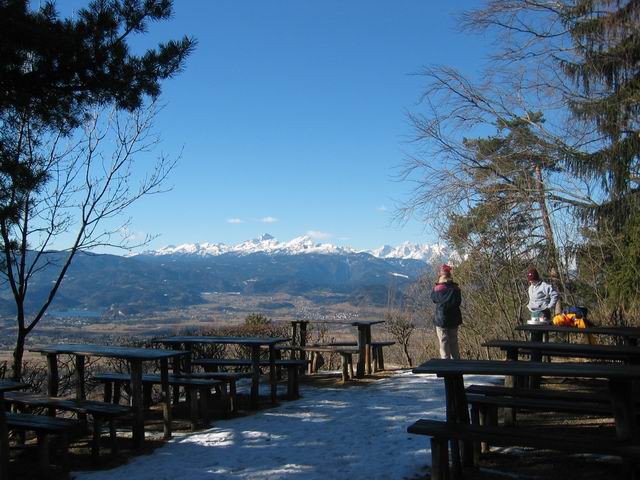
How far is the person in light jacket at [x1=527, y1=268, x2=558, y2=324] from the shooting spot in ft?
30.1

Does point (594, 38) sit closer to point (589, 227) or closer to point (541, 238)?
point (589, 227)

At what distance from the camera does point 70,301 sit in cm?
8062

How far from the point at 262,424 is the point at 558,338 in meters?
6.69

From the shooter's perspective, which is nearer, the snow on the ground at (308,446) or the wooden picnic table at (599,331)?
the snow on the ground at (308,446)

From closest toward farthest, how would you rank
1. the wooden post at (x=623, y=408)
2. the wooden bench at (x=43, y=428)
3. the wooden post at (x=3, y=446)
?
the wooden post at (x=623, y=408) → the wooden post at (x=3, y=446) → the wooden bench at (x=43, y=428)

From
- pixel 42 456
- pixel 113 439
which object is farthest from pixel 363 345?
pixel 42 456

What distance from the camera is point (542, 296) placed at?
926cm

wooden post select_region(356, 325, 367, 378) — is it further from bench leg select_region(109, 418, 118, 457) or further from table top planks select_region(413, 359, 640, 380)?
table top planks select_region(413, 359, 640, 380)

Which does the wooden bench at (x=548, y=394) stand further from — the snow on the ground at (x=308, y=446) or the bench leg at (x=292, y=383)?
the bench leg at (x=292, y=383)

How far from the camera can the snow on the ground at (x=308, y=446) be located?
5.00m

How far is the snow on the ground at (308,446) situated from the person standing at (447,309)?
128cm

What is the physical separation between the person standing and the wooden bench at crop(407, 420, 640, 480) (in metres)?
4.92

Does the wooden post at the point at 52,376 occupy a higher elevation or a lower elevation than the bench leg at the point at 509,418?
higher

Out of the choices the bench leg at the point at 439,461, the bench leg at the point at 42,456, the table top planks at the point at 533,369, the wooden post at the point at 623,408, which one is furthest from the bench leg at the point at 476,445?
the bench leg at the point at 42,456
